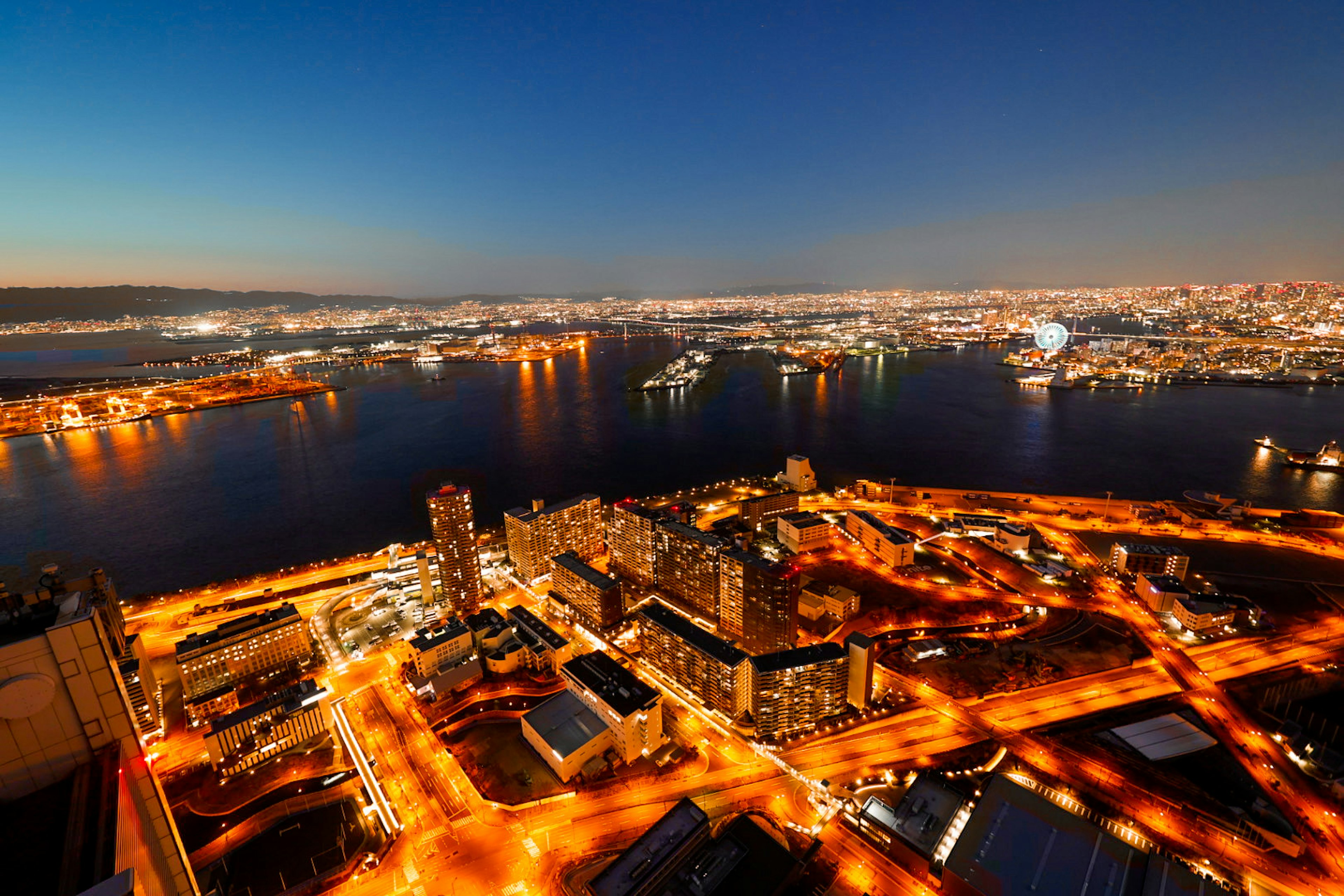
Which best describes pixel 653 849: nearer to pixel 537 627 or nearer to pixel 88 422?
pixel 537 627

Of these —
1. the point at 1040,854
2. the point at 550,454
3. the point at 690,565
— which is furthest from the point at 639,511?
the point at 550,454

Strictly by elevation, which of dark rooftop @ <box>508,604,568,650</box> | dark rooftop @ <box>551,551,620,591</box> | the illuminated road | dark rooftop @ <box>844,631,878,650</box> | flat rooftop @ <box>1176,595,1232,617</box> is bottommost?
the illuminated road

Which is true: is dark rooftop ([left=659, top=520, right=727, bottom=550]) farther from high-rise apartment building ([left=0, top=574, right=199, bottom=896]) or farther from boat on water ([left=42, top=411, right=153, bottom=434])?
boat on water ([left=42, top=411, right=153, bottom=434])

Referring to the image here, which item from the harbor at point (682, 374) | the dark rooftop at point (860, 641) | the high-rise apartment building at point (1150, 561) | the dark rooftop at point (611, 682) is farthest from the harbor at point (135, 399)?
the high-rise apartment building at point (1150, 561)

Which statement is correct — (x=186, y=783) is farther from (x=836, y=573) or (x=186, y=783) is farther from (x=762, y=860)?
(x=836, y=573)

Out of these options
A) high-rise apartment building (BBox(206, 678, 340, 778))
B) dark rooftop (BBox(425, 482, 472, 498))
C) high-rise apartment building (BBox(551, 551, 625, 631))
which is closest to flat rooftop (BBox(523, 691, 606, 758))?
high-rise apartment building (BBox(551, 551, 625, 631))

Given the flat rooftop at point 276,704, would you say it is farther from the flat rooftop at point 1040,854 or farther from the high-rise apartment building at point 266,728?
the flat rooftop at point 1040,854

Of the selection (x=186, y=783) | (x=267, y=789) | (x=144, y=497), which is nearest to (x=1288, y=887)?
(x=267, y=789)
